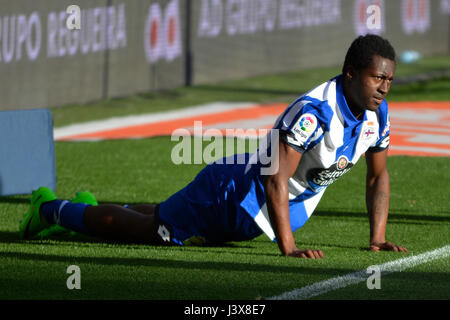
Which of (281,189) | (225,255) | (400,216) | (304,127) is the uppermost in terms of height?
(304,127)

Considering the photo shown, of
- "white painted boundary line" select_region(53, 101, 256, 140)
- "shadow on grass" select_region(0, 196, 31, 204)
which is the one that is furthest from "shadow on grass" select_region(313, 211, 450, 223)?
"white painted boundary line" select_region(53, 101, 256, 140)

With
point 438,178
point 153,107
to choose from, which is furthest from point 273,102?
point 438,178

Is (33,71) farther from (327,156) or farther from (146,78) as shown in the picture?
(327,156)

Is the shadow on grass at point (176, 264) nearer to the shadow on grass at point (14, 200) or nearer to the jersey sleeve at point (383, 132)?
the jersey sleeve at point (383, 132)

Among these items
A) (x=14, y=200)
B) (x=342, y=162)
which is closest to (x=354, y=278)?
(x=342, y=162)

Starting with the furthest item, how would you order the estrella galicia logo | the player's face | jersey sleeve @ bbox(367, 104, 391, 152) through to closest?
jersey sleeve @ bbox(367, 104, 391, 152) → the estrella galicia logo → the player's face

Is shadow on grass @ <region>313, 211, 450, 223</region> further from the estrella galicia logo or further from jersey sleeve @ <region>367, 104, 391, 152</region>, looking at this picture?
the estrella galicia logo

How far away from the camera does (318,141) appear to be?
239 inches

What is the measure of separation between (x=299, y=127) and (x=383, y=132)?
795mm

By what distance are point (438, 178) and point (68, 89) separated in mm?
8735

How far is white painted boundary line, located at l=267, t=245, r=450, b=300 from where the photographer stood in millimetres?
5398

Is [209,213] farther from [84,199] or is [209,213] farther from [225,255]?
[84,199]

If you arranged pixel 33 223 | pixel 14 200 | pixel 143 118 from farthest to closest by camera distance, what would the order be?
pixel 143 118 → pixel 14 200 → pixel 33 223

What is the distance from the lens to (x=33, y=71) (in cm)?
1600
